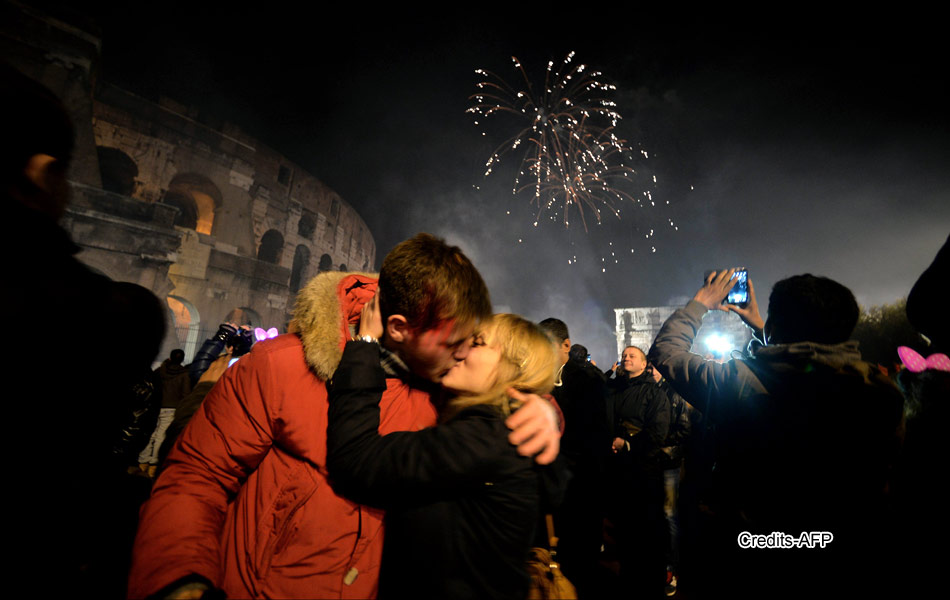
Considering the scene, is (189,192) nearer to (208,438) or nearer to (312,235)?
(312,235)

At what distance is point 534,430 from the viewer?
155 centimetres

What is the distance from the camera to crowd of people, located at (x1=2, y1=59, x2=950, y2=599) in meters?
0.98

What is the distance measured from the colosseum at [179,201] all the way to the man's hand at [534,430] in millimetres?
8869

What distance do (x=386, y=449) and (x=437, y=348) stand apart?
1.57ft

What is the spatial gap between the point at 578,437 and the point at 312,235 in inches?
938

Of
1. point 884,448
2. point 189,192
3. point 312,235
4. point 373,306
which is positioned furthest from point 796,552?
point 312,235

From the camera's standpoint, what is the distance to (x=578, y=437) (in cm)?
458

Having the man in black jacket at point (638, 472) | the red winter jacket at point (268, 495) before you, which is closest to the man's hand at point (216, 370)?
the red winter jacket at point (268, 495)

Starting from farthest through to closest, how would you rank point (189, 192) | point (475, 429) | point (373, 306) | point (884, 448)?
point (189, 192)
point (884, 448)
point (373, 306)
point (475, 429)

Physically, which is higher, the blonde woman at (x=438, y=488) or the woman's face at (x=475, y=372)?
the woman's face at (x=475, y=372)

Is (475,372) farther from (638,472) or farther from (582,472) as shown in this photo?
(638,472)

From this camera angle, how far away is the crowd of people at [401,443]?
978 millimetres

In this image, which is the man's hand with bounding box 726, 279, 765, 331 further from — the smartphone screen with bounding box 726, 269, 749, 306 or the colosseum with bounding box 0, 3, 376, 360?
the colosseum with bounding box 0, 3, 376, 360

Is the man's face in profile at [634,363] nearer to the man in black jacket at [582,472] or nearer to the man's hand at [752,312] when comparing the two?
the man in black jacket at [582,472]
